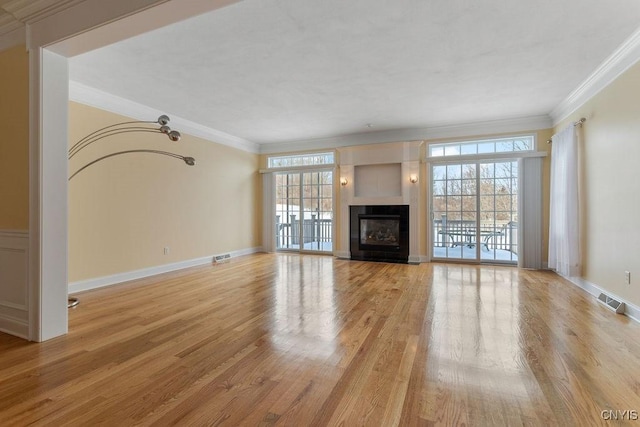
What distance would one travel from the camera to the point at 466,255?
603 centimetres

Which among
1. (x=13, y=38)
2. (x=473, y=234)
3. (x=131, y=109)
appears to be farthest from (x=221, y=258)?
(x=473, y=234)

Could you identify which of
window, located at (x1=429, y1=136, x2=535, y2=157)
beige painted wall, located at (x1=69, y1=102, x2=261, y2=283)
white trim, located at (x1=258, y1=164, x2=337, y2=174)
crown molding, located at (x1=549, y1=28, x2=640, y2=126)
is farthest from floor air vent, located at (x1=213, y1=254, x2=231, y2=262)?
crown molding, located at (x1=549, y1=28, x2=640, y2=126)

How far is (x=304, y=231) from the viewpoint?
7.50 metres

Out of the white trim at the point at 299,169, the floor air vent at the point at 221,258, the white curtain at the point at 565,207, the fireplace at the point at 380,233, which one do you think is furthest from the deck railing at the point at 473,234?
the floor air vent at the point at 221,258

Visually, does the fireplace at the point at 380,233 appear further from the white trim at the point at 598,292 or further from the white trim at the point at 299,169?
the white trim at the point at 598,292

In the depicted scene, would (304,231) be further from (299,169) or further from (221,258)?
(221,258)

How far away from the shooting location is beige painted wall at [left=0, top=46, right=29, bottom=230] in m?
2.53

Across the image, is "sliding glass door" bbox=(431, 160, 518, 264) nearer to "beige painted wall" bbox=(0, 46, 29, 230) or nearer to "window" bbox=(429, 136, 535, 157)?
"window" bbox=(429, 136, 535, 157)

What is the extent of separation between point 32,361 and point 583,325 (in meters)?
4.50

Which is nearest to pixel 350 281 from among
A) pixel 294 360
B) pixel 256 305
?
pixel 256 305

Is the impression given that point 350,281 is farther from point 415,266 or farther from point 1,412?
point 1,412

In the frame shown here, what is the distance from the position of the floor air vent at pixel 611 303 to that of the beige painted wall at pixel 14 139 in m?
5.69

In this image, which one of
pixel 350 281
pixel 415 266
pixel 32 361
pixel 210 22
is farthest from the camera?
pixel 415 266

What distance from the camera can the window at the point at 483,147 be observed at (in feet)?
18.6
